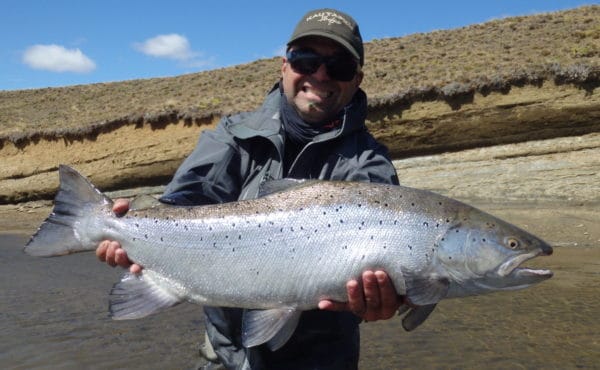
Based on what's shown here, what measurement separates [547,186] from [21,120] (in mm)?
20715

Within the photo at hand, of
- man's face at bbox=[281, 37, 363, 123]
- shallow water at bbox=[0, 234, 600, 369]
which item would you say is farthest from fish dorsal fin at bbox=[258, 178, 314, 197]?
shallow water at bbox=[0, 234, 600, 369]

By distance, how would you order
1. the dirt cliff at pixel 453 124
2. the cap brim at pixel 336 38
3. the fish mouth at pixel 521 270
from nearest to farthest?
the fish mouth at pixel 521 270 < the cap brim at pixel 336 38 < the dirt cliff at pixel 453 124

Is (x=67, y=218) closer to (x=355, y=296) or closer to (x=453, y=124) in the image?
(x=355, y=296)

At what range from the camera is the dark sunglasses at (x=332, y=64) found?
3766mm

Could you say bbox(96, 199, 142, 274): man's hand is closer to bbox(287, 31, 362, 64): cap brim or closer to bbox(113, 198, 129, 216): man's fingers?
bbox(113, 198, 129, 216): man's fingers

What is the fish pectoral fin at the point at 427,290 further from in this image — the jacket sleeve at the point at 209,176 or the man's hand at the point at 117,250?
the man's hand at the point at 117,250

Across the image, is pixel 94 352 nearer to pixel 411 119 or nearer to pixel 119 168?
pixel 411 119

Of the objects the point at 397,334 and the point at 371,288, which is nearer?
the point at 371,288

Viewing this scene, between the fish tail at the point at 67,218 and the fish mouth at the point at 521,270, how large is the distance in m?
2.06

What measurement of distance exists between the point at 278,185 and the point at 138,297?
37.6 inches

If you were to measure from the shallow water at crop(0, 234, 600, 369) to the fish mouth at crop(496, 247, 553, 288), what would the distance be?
2833mm

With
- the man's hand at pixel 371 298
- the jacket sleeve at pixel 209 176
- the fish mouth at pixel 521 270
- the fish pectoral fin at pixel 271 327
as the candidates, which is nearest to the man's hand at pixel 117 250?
the jacket sleeve at pixel 209 176

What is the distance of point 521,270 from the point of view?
306 cm

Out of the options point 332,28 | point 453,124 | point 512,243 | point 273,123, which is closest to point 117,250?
point 273,123
